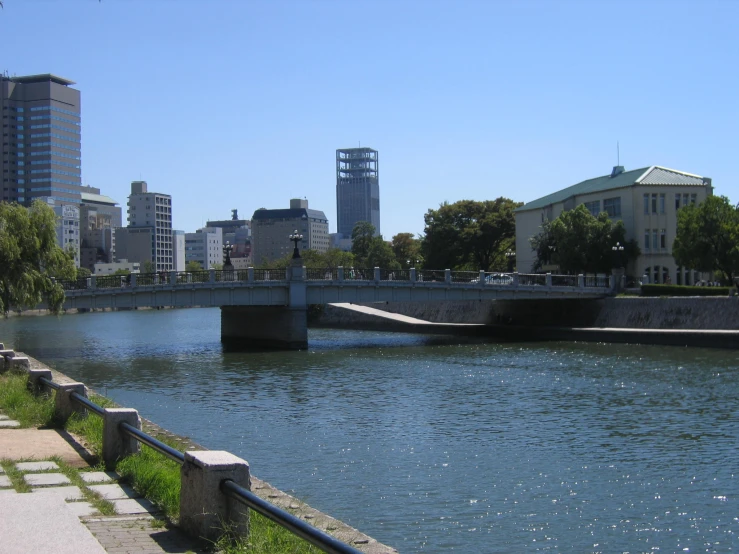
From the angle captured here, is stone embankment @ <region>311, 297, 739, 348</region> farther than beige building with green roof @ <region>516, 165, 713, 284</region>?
No

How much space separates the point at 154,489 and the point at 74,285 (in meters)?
39.8

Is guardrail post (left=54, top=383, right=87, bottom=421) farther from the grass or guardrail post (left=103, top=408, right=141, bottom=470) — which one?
guardrail post (left=103, top=408, right=141, bottom=470)

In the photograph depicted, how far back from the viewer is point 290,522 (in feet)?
21.8

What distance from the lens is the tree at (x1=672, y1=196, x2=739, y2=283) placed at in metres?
57.0

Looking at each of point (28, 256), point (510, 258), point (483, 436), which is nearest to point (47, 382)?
point (483, 436)

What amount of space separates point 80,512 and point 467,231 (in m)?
82.7

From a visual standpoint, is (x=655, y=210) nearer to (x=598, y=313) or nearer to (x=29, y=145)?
(x=598, y=313)

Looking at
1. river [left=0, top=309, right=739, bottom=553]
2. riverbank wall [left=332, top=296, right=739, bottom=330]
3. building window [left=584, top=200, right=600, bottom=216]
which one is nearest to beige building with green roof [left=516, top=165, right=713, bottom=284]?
building window [left=584, top=200, right=600, bottom=216]

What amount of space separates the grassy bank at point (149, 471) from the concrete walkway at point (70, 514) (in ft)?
0.59

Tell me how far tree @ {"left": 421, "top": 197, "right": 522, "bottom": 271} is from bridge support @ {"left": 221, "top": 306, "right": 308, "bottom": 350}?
35.2 metres

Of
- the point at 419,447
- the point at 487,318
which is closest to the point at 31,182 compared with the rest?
the point at 487,318

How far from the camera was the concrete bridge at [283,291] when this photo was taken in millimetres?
48406

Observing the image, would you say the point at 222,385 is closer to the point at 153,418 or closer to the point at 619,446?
the point at 153,418

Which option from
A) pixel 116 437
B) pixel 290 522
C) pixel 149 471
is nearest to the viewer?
pixel 290 522
